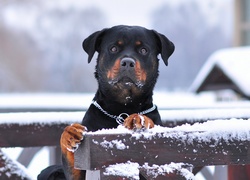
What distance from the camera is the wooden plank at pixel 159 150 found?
2.80 m

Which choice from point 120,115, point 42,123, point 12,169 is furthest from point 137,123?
point 42,123

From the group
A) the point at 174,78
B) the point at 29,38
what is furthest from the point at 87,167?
the point at 174,78

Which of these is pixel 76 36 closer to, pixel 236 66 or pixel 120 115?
pixel 236 66

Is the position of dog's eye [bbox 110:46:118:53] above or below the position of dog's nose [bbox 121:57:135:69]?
above

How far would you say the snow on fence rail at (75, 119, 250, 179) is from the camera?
9.20 feet

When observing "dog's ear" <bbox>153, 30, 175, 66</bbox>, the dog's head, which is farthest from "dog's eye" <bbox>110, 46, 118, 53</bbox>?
"dog's ear" <bbox>153, 30, 175, 66</bbox>

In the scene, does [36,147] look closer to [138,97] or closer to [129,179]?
[138,97]

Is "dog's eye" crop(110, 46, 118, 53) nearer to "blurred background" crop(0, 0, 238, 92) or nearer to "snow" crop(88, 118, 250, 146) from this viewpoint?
"snow" crop(88, 118, 250, 146)

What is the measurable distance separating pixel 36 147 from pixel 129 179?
7.86ft

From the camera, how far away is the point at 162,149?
2893 millimetres

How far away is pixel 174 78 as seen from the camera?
6544cm

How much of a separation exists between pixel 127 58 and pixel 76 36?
198ft

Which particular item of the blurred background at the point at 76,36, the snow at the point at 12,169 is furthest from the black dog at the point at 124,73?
the blurred background at the point at 76,36

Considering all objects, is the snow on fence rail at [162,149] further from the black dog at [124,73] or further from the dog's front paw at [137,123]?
the black dog at [124,73]
